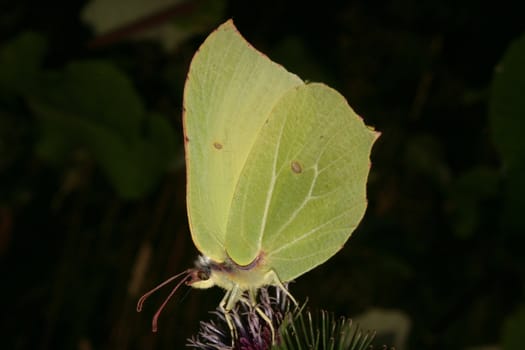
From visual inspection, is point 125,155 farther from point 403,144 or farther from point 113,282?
point 403,144

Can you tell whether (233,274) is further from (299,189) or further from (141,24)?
(141,24)

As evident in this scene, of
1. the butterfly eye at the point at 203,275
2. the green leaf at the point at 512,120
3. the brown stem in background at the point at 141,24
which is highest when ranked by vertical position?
the brown stem in background at the point at 141,24

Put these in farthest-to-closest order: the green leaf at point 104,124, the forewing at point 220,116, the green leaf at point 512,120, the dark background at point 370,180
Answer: the dark background at point 370,180, the green leaf at point 104,124, the green leaf at point 512,120, the forewing at point 220,116

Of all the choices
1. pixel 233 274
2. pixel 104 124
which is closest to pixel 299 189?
pixel 233 274

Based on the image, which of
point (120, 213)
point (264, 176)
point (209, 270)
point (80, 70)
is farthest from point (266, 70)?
point (120, 213)

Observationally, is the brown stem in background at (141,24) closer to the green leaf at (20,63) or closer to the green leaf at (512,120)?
the green leaf at (20,63)

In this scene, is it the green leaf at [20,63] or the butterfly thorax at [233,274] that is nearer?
the butterfly thorax at [233,274]

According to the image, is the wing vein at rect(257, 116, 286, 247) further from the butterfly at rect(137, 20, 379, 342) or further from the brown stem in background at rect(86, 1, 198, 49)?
the brown stem in background at rect(86, 1, 198, 49)

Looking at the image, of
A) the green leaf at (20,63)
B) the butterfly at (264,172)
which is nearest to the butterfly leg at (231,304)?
the butterfly at (264,172)
